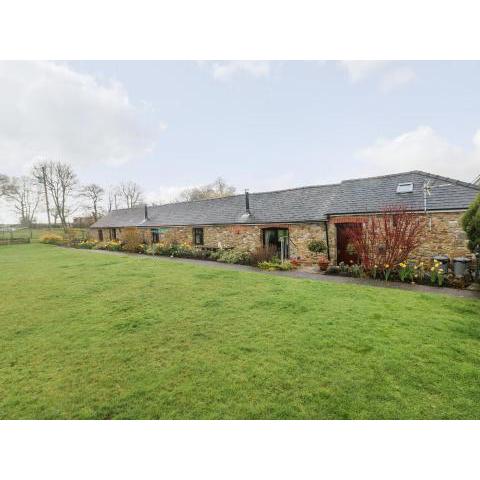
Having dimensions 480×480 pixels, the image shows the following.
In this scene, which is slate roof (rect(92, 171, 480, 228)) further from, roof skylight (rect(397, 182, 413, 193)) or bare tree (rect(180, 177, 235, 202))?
bare tree (rect(180, 177, 235, 202))

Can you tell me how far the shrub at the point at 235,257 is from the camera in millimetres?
13895

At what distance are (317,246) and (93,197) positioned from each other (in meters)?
43.8

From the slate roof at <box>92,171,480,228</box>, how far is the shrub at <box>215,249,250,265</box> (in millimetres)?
2375

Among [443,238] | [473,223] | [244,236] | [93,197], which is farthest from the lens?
[93,197]

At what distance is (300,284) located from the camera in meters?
8.93

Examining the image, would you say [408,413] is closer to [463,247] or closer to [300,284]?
[300,284]

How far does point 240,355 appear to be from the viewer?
4297 mm

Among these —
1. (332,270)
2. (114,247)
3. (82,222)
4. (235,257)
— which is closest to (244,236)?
(235,257)

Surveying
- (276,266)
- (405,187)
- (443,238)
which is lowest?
(276,266)

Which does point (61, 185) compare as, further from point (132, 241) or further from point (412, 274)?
point (412, 274)

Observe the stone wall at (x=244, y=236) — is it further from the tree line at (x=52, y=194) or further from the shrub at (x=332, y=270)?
the tree line at (x=52, y=194)

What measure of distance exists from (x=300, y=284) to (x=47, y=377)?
280 inches

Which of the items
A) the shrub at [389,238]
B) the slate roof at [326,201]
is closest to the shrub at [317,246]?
the slate roof at [326,201]

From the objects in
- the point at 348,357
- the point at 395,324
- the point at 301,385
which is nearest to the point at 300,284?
the point at 395,324
